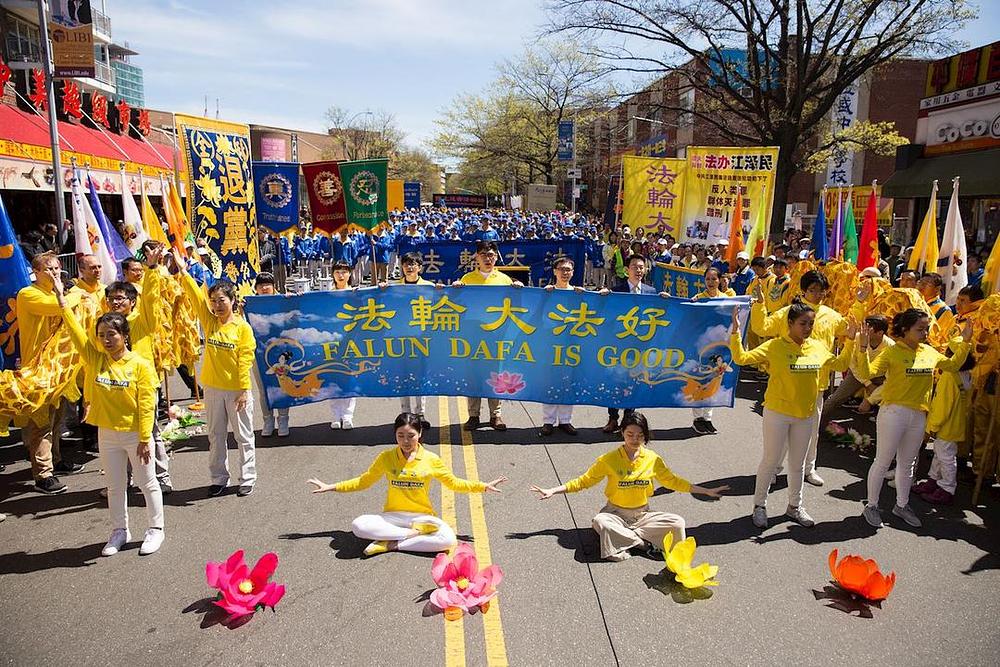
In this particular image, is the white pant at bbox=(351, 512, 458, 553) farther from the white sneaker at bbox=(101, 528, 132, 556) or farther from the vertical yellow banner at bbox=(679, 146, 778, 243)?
the vertical yellow banner at bbox=(679, 146, 778, 243)

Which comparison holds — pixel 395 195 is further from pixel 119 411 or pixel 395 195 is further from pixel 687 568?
pixel 687 568

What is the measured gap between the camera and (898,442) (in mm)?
5480

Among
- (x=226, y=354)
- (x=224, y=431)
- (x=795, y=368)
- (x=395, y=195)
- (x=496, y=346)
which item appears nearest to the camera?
(x=795, y=368)

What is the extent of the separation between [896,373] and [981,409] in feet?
5.39

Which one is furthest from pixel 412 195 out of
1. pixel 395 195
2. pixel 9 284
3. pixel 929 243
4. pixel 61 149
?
pixel 9 284

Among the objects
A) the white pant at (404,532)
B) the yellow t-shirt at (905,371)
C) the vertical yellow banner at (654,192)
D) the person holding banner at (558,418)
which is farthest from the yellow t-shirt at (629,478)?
the vertical yellow banner at (654,192)

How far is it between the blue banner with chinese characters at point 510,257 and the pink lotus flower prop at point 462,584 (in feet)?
36.1

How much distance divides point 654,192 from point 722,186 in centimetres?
223

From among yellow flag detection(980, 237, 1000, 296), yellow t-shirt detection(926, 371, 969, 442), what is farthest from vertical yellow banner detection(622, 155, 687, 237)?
yellow t-shirt detection(926, 371, 969, 442)

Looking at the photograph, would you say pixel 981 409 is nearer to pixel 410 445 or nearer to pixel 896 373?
pixel 896 373

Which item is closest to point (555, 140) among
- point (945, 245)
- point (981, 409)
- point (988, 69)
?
point (988, 69)

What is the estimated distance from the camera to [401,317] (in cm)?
743

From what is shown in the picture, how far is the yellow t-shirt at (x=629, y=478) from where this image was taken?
4.97m

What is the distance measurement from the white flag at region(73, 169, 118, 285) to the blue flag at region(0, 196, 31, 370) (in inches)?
99.6
